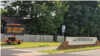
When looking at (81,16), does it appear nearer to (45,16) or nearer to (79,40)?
(45,16)

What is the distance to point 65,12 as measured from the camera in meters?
41.3

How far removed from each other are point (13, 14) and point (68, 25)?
17235 millimetres

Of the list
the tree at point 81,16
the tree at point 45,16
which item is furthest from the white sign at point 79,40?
the tree at point 81,16

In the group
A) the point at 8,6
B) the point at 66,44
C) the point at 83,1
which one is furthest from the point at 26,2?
the point at 66,44

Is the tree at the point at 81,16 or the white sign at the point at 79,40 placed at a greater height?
the tree at the point at 81,16

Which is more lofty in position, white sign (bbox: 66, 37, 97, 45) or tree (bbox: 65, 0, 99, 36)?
tree (bbox: 65, 0, 99, 36)

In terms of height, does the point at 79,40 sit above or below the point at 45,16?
below

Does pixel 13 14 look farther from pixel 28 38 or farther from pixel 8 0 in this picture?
pixel 28 38

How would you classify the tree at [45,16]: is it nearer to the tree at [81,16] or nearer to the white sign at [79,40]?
the tree at [81,16]

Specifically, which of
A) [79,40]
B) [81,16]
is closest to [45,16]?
[81,16]

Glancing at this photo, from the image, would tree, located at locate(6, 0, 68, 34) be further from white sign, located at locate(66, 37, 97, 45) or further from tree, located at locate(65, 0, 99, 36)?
white sign, located at locate(66, 37, 97, 45)

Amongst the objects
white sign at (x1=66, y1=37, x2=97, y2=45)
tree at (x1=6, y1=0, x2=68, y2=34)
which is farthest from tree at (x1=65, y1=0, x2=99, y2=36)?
white sign at (x1=66, y1=37, x2=97, y2=45)

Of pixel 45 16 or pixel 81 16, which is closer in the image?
pixel 45 16

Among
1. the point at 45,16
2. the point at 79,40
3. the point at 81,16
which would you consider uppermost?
the point at 81,16
